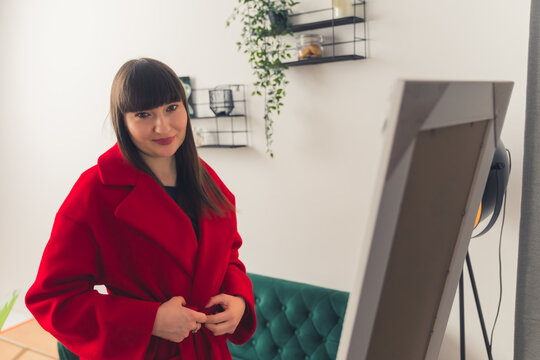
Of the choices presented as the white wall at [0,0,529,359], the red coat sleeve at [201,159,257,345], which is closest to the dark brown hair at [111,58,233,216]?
the red coat sleeve at [201,159,257,345]

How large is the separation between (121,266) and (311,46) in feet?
4.35

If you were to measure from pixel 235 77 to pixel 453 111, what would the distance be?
2147 mm

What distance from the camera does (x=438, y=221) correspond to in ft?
1.71

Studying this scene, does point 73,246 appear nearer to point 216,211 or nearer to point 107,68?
point 216,211

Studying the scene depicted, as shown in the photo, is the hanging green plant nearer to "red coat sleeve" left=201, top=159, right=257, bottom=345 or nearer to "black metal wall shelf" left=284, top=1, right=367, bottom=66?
"black metal wall shelf" left=284, top=1, right=367, bottom=66

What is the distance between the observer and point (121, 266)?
123cm

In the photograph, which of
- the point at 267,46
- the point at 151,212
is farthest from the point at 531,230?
the point at 267,46

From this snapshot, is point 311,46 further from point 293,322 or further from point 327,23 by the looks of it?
point 293,322

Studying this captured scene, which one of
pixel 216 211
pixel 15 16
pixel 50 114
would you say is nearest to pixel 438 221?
pixel 216 211

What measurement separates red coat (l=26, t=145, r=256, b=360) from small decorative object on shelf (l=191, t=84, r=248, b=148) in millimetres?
1224

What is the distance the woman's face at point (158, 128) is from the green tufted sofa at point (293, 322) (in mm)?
1245

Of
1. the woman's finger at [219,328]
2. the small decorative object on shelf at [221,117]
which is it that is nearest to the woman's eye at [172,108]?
the woman's finger at [219,328]

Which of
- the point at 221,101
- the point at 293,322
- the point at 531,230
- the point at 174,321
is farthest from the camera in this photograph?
the point at 221,101

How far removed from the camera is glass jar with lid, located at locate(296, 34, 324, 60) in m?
2.12
